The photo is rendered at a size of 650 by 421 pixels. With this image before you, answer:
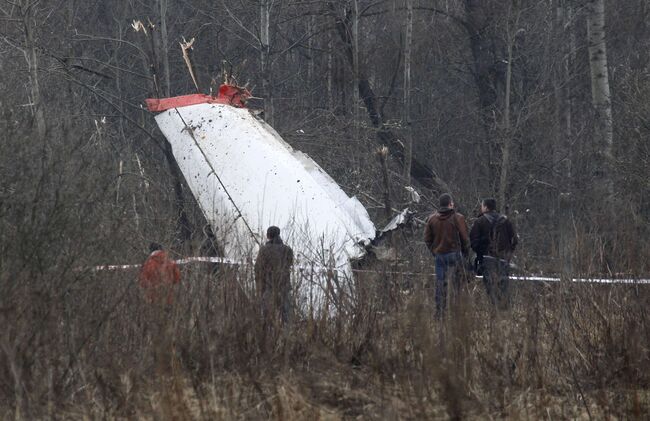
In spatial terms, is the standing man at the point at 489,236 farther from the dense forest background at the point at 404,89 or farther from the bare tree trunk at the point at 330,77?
the bare tree trunk at the point at 330,77

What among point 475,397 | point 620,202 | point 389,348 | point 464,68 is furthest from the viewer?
point 464,68

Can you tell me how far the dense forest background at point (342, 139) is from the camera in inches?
283

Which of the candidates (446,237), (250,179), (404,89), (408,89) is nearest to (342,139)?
(408,89)

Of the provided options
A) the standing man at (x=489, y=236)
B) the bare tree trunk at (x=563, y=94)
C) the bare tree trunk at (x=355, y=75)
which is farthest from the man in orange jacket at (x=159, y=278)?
the bare tree trunk at (x=563, y=94)

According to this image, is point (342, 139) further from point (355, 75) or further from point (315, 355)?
point (315, 355)

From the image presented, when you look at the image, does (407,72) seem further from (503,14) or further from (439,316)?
(439,316)

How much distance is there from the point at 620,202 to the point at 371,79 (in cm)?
1103

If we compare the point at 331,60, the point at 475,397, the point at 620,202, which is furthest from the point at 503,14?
the point at 475,397

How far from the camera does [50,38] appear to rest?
22.0 metres

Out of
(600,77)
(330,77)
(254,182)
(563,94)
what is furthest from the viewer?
(330,77)

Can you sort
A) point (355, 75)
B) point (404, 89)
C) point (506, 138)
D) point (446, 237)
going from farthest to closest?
point (355, 75) < point (404, 89) < point (506, 138) < point (446, 237)

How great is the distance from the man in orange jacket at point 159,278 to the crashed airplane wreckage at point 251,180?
2286 mm

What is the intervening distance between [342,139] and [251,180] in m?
6.39

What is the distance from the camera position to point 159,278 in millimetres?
7598
